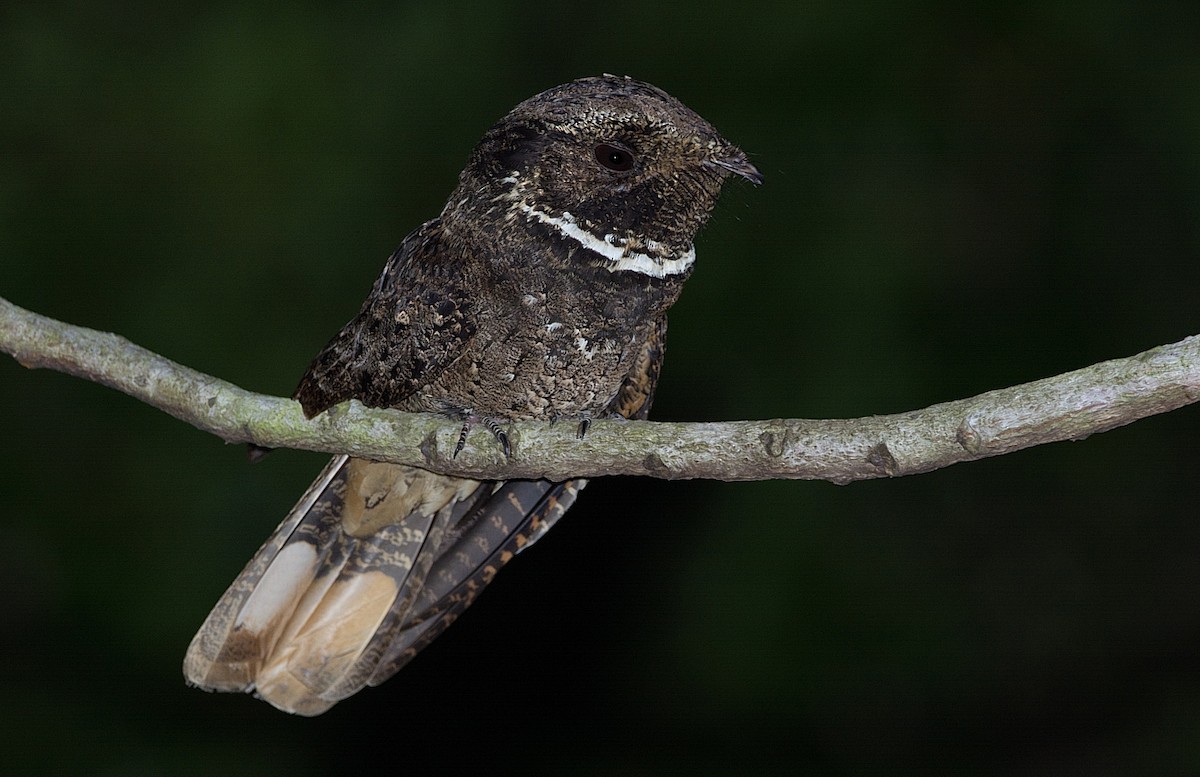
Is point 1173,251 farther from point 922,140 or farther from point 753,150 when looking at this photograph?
point 753,150

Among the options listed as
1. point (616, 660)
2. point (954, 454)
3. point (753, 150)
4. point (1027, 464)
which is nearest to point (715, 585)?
point (616, 660)

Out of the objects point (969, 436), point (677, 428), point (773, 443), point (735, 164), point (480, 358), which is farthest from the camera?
point (480, 358)

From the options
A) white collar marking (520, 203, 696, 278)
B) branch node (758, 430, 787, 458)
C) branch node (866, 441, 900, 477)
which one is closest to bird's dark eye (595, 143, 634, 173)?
white collar marking (520, 203, 696, 278)

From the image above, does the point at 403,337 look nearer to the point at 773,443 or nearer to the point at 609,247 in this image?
the point at 609,247

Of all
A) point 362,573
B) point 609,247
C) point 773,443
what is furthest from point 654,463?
point 362,573

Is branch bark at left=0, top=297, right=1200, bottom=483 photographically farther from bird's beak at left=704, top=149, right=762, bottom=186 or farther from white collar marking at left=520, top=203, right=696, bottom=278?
bird's beak at left=704, top=149, right=762, bottom=186
